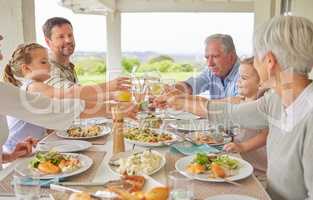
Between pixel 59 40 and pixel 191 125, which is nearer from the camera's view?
pixel 191 125

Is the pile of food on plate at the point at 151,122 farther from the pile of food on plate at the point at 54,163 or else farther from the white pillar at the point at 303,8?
the white pillar at the point at 303,8

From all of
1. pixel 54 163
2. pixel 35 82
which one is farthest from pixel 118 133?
pixel 35 82

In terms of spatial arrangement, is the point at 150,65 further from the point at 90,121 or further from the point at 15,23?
the point at 90,121

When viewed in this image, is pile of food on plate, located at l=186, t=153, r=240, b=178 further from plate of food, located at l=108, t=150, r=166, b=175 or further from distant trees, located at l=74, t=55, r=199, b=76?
distant trees, located at l=74, t=55, r=199, b=76

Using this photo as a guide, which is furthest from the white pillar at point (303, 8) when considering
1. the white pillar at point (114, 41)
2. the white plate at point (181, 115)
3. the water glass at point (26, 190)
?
the water glass at point (26, 190)

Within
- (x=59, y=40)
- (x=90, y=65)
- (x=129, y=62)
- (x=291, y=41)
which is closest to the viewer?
(x=291, y=41)

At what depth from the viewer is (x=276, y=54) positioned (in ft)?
3.70

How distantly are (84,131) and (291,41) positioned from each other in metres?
1.11

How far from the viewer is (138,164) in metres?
1.20

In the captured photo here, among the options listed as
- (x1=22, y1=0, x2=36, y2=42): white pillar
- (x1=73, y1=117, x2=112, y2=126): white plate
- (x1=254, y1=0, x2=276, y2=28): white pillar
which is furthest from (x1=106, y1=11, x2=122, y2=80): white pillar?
(x1=73, y1=117, x2=112, y2=126): white plate

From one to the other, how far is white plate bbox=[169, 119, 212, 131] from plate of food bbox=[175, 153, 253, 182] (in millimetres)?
558

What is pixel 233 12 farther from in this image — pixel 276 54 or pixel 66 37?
pixel 276 54

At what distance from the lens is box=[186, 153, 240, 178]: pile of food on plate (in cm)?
116

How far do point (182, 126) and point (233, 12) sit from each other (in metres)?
2.94
